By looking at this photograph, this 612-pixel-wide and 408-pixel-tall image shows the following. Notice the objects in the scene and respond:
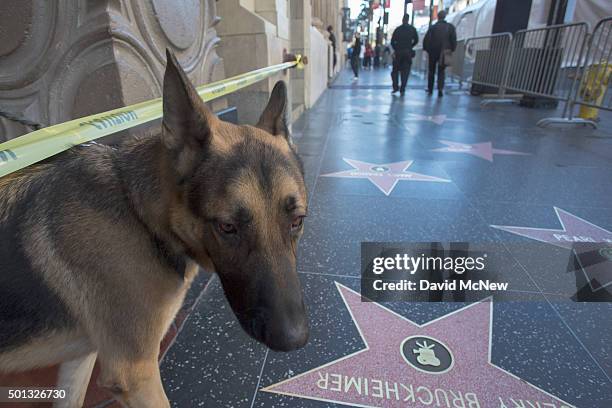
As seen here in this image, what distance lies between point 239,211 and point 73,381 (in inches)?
51.5

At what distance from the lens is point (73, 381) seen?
1729 millimetres

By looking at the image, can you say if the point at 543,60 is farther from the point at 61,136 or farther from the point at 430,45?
the point at 61,136

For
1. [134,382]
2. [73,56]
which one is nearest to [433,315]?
[134,382]

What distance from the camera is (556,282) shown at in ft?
8.75

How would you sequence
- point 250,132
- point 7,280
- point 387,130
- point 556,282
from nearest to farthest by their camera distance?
point 7,280
point 250,132
point 556,282
point 387,130

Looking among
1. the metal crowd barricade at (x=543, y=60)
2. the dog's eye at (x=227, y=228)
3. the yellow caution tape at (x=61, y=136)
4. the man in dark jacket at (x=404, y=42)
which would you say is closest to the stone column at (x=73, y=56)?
the yellow caution tape at (x=61, y=136)

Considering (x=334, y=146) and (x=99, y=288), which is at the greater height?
(x=99, y=288)

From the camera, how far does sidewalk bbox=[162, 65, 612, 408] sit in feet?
6.04

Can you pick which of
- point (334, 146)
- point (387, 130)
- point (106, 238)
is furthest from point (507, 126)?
point (106, 238)

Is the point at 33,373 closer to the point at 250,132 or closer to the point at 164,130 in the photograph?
the point at 164,130

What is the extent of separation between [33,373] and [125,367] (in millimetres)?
872

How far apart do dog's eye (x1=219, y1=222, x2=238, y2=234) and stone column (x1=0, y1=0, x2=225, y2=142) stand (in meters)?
1.73

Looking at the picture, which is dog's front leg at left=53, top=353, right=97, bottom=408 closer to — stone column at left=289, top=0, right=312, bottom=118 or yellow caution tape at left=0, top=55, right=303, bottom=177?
yellow caution tape at left=0, top=55, right=303, bottom=177

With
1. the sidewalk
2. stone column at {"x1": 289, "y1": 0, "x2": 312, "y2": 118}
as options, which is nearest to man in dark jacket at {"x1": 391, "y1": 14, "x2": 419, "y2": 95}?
stone column at {"x1": 289, "y1": 0, "x2": 312, "y2": 118}
